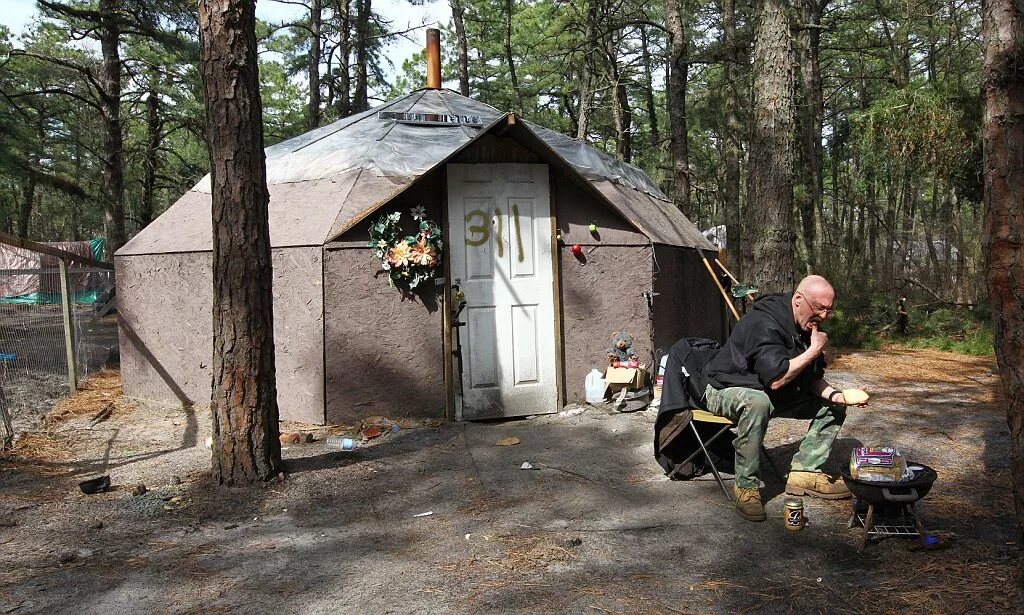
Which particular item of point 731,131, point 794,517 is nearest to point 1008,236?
point 794,517

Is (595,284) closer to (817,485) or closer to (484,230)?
(484,230)

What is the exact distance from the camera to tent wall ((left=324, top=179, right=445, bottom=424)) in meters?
6.71

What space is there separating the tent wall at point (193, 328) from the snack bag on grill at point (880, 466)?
477 cm

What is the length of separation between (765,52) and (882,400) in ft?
13.0

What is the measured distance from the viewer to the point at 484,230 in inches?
282

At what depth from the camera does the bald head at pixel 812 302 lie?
3.88 metres

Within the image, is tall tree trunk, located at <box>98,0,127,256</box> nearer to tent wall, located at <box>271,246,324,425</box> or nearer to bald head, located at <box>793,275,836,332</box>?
tent wall, located at <box>271,246,324,425</box>

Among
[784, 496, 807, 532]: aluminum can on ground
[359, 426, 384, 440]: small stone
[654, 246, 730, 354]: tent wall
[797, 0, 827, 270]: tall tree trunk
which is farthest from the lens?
[797, 0, 827, 270]: tall tree trunk

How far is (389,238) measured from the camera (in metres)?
6.73

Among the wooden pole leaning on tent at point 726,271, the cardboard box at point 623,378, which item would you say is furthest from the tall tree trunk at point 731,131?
the cardboard box at point 623,378

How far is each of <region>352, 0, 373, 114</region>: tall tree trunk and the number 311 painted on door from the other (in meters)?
12.4

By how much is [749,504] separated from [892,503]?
2.58 feet

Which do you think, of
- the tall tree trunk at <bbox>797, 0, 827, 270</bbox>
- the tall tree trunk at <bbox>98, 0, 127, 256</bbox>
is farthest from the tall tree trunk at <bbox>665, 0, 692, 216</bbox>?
the tall tree trunk at <bbox>98, 0, 127, 256</bbox>

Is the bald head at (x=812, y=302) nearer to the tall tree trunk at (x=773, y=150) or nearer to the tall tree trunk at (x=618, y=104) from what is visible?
the tall tree trunk at (x=773, y=150)
